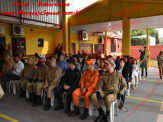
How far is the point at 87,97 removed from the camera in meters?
3.37

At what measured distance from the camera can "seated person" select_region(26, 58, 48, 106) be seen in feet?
14.1

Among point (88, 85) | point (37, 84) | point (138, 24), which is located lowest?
point (37, 84)

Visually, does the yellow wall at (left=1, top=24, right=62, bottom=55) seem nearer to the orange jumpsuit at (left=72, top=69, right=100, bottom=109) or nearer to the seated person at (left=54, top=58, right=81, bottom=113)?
the seated person at (left=54, top=58, right=81, bottom=113)

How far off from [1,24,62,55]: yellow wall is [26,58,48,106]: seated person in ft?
16.5

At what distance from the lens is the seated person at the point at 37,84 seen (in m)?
4.31

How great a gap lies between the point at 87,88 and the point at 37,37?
26.2 feet

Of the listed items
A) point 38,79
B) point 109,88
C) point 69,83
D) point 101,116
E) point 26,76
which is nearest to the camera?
point 101,116

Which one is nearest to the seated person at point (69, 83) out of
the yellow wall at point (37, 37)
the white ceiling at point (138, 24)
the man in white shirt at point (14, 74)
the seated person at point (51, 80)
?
the seated person at point (51, 80)

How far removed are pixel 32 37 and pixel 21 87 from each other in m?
5.76

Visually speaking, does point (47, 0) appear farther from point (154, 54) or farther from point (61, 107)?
point (154, 54)

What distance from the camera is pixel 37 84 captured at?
14.3 ft

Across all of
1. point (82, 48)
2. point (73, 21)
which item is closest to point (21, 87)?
point (73, 21)

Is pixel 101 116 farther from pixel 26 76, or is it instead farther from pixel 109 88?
pixel 26 76

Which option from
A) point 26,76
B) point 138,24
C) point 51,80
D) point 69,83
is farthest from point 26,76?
point 138,24
